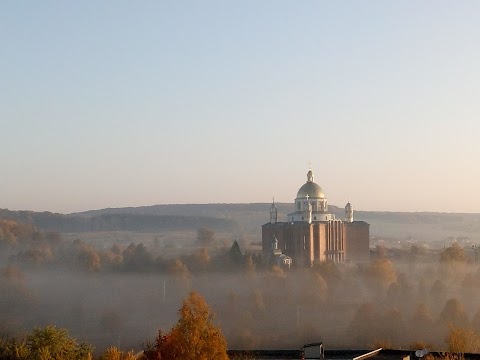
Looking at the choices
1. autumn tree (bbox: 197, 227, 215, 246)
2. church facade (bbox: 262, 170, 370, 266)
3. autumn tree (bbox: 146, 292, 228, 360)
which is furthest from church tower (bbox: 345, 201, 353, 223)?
autumn tree (bbox: 146, 292, 228, 360)

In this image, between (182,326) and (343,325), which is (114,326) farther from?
(182,326)

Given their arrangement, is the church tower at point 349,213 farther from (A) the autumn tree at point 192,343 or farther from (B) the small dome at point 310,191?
(A) the autumn tree at point 192,343

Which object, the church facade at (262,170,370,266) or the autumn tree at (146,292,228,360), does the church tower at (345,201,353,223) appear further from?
the autumn tree at (146,292,228,360)

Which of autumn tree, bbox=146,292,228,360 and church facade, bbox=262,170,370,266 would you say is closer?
autumn tree, bbox=146,292,228,360

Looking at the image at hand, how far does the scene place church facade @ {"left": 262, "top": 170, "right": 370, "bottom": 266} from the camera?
348ft

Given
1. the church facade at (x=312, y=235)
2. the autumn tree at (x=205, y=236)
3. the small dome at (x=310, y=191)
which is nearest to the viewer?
the church facade at (x=312, y=235)

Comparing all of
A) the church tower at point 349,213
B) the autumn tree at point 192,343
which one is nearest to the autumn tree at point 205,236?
the church tower at point 349,213

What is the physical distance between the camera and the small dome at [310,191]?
355ft

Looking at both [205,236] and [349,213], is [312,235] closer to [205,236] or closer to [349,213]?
[349,213]

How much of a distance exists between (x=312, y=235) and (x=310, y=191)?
526 centimetres

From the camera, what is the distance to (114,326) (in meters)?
75.1

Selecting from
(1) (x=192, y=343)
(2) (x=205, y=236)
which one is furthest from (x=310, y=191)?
(1) (x=192, y=343)

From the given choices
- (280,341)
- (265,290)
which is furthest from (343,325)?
(265,290)

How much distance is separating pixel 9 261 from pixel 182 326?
3083 inches
